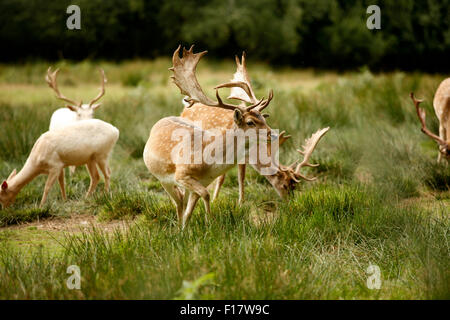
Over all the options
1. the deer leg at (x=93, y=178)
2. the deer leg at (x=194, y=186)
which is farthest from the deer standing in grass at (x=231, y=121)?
the deer leg at (x=93, y=178)

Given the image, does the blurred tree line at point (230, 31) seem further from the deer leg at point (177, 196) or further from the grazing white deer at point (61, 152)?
the deer leg at point (177, 196)

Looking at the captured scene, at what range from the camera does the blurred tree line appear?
17875 millimetres

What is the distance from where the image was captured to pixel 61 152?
528 centimetres

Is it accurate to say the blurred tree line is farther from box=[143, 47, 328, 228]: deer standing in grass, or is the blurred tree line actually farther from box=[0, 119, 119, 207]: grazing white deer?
box=[143, 47, 328, 228]: deer standing in grass

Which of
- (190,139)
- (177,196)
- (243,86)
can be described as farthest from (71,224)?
(243,86)

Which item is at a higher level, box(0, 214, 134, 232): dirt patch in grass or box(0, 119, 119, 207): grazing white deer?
box(0, 119, 119, 207): grazing white deer

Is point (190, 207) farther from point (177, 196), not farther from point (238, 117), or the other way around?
Result: point (238, 117)

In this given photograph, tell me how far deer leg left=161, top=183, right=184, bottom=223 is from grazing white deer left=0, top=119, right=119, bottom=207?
146 cm

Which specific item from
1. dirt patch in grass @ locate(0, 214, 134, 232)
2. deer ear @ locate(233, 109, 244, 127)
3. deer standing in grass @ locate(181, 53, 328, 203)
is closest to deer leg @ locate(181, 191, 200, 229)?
deer ear @ locate(233, 109, 244, 127)

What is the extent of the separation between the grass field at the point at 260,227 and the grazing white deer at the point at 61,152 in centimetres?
26

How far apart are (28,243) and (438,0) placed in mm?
12499
